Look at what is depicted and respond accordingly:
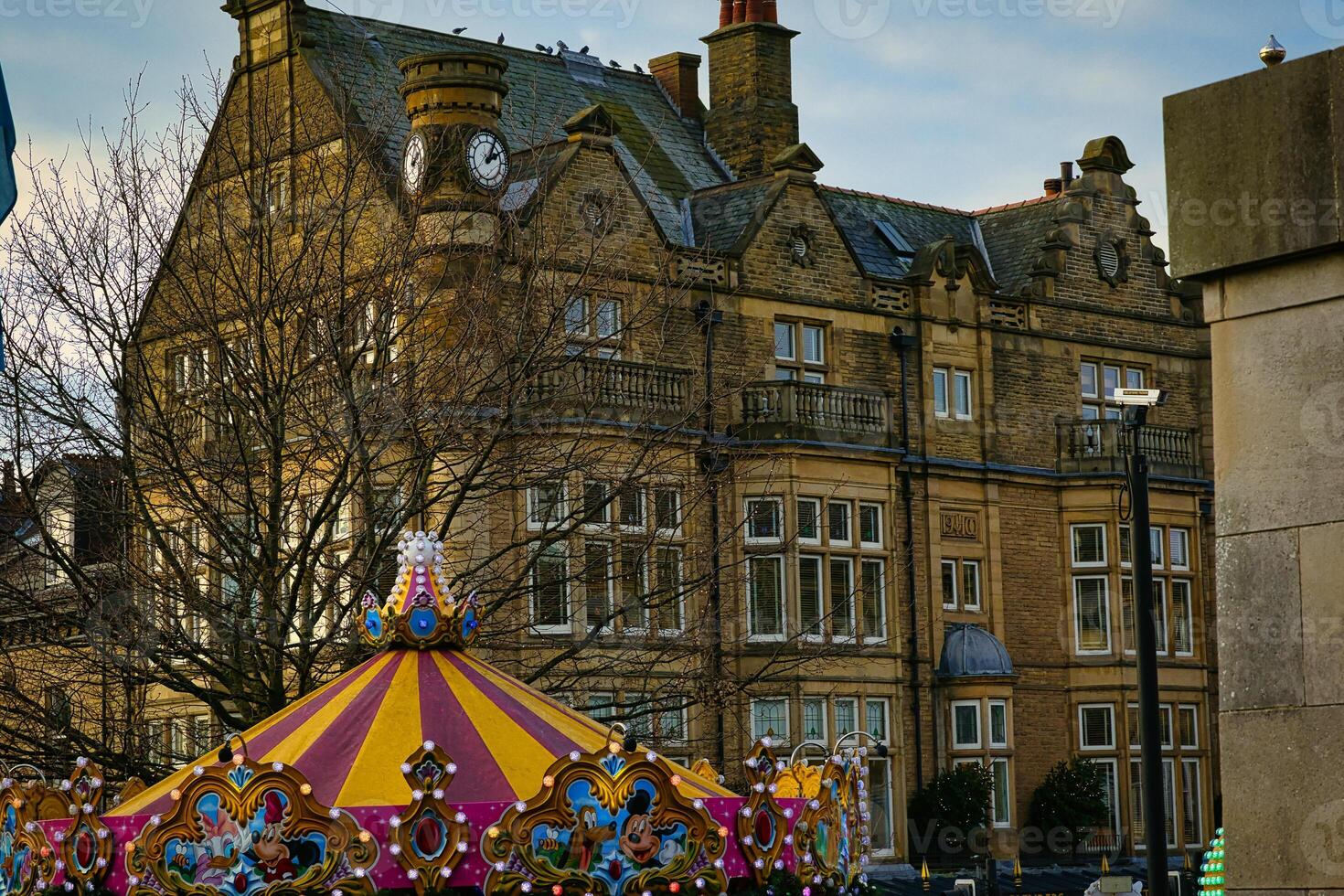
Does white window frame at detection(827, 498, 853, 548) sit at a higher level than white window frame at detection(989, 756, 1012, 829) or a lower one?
higher

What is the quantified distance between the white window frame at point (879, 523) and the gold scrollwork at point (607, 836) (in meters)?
22.7

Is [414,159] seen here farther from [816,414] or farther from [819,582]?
[819,582]

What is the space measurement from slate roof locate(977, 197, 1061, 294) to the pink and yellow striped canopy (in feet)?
88.4

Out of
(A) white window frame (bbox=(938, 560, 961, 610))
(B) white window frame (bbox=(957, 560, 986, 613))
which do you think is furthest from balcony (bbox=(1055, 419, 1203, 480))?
(A) white window frame (bbox=(938, 560, 961, 610))

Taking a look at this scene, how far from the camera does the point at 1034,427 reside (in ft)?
129

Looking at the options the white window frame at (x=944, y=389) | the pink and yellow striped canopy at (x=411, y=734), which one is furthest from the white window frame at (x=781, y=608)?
the pink and yellow striped canopy at (x=411, y=734)

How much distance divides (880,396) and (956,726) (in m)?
5.61

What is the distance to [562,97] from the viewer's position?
3891 cm

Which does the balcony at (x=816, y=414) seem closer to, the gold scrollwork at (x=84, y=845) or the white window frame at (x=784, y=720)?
the white window frame at (x=784, y=720)

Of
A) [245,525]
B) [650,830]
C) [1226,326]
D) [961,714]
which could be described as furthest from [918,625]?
[1226,326]

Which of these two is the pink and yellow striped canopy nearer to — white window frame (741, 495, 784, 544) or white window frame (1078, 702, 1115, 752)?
white window frame (741, 495, 784, 544)

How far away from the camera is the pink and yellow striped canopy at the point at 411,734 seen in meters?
13.3

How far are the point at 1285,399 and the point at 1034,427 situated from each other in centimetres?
3156

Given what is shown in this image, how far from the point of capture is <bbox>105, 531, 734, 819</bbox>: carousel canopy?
13352 millimetres
